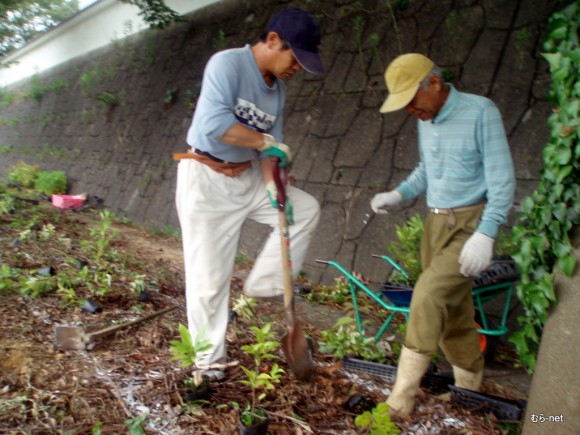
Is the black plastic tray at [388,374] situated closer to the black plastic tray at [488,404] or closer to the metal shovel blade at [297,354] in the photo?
the black plastic tray at [488,404]

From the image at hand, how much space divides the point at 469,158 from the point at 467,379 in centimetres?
124

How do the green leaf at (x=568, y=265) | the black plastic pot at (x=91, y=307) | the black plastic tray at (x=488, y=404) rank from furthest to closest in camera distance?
the black plastic pot at (x=91, y=307), the black plastic tray at (x=488, y=404), the green leaf at (x=568, y=265)

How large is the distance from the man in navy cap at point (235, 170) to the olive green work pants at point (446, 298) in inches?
28.7

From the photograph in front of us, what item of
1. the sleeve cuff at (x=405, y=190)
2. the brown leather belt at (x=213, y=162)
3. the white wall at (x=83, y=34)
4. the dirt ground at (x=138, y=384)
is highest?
the white wall at (x=83, y=34)

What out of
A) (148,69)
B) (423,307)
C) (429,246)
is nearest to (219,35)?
(148,69)

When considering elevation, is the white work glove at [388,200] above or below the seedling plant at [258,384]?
above

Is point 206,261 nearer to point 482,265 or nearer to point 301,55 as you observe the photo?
point 301,55

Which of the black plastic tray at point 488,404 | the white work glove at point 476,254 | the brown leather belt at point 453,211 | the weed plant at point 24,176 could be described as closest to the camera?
the white work glove at point 476,254

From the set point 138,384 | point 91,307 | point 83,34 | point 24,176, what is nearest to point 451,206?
point 138,384

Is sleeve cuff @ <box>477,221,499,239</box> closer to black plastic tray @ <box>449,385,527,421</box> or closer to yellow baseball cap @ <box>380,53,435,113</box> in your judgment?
yellow baseball cap @ <box>380,53,435,113</box>

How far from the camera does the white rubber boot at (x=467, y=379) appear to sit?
275 centimetres

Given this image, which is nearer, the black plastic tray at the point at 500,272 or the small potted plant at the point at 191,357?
the small potted plant at the point at 191,357

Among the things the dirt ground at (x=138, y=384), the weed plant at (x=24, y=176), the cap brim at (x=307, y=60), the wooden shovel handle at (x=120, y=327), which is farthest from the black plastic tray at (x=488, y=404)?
the weed plant at (x=24, y=176)

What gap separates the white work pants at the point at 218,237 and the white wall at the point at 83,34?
6255 millimetres
